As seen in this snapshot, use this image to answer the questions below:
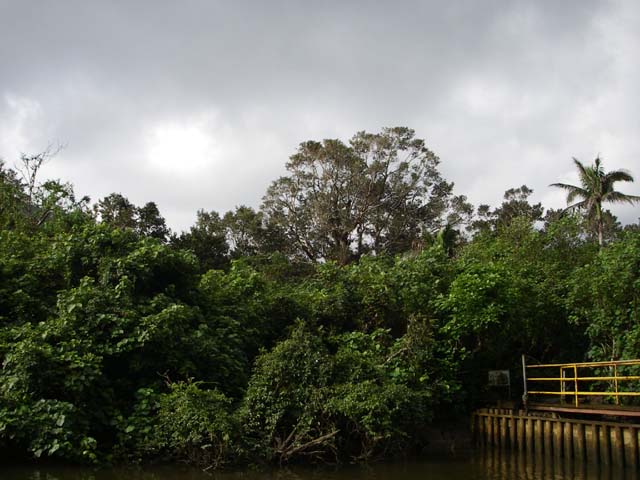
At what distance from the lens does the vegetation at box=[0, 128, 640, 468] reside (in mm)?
12383

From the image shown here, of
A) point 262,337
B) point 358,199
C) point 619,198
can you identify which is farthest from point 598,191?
point 262,337

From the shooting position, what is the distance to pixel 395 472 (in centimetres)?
1298

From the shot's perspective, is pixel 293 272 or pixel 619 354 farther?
pixel 293 272

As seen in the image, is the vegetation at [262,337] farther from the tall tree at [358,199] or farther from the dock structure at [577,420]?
the tall tree at [358,199]

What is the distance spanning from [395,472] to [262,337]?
6.14 m

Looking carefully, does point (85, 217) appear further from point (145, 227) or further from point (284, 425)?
point (145, 227)

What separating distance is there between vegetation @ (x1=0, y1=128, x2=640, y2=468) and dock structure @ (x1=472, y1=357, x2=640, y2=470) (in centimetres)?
80

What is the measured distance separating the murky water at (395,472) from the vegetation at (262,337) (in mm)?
393

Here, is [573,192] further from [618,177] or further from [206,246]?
[206,246]

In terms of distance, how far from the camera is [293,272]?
37.1 meters

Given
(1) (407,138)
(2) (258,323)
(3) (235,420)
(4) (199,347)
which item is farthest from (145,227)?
(3) (235,420)

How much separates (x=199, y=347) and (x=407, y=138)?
2707 centimetres

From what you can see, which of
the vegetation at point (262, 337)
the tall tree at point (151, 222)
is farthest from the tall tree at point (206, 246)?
the vegetation at point (262, 337)

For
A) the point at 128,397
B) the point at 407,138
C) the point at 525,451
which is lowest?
the point at 525,451
